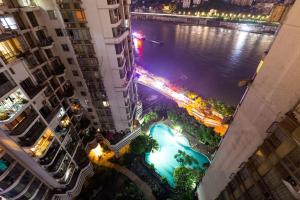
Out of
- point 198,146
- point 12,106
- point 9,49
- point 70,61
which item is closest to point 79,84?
point 70,61

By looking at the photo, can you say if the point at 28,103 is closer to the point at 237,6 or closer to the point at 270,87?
the point at 270,87

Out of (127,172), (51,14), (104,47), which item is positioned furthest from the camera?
(127,172)

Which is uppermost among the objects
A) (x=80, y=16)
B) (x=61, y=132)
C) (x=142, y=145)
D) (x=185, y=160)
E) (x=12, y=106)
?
(x=80, y=16)

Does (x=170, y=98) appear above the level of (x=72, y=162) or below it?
below

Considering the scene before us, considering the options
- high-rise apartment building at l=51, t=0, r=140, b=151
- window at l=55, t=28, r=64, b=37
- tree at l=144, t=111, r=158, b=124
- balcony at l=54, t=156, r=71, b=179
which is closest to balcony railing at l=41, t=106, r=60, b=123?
high-rise apartment building at l=51, t=0, r=140, b=151

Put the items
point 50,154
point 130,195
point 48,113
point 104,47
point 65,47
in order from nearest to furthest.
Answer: point 50,154 < point 48,113 < point 104,47 < point 65,47 < point 130,195

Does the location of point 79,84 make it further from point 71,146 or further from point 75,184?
point 75,184

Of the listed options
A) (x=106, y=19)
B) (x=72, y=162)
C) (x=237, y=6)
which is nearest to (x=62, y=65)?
(x=106, y=19)

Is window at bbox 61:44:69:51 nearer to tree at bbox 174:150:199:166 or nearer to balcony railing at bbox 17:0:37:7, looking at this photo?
balcony railing at bbox 17:0:37:7
